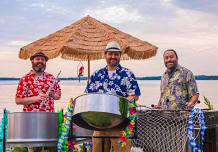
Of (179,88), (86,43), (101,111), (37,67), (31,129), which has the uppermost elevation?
(86,43)

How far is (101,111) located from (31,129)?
2.49 ft

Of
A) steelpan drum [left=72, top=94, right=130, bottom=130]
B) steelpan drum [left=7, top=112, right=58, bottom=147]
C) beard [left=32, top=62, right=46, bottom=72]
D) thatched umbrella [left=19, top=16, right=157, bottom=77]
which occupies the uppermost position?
thatched umbrella [left=19, top=16, right=157, bottom=77]

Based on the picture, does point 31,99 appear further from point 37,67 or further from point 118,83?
point 118,83

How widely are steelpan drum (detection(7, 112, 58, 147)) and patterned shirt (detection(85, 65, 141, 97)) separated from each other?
46 cm

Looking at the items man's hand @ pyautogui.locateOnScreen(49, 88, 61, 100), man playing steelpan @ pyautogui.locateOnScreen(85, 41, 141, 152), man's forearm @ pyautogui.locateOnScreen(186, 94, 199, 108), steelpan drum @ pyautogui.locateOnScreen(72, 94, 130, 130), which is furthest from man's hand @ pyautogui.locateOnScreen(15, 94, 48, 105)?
man's forearm @ pyautogui.locateOnScreen(186, 94, 199, 108)

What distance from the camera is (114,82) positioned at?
2.88 meters

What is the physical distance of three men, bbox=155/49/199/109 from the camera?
11.1 feet

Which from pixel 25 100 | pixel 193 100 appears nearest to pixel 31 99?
pixel 25 100

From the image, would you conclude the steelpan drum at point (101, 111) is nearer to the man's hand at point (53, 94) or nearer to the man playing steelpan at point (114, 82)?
the man playing steelpan at point (114, 82)

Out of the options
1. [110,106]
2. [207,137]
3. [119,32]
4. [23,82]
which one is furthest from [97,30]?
[110,106]

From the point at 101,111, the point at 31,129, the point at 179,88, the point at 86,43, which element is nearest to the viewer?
the point at 101,111

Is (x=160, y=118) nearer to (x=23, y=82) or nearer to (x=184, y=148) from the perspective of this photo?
(x=184, y=148)

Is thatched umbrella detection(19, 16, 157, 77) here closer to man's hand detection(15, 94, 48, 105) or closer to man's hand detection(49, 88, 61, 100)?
man's hand detection(49, 88, 61, 100)

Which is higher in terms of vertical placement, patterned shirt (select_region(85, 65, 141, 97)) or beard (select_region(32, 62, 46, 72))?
beard (select_region(32, 62, 46, 72))
